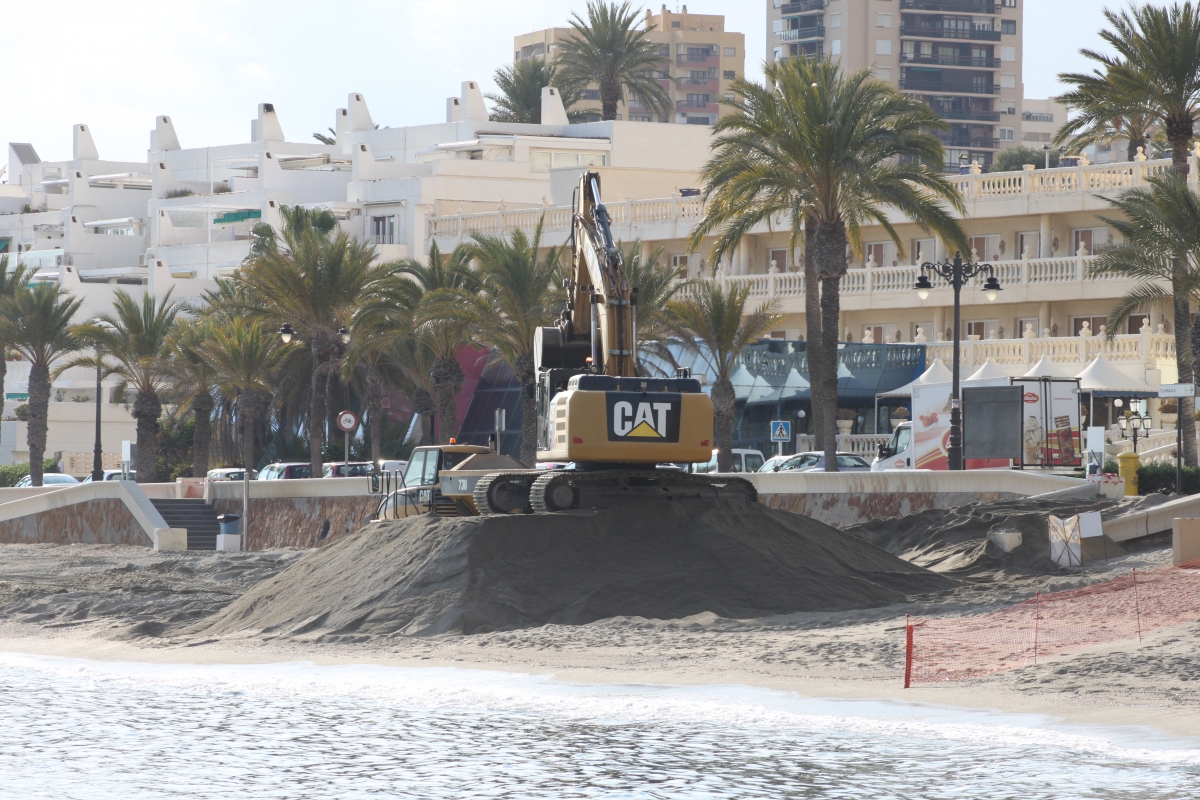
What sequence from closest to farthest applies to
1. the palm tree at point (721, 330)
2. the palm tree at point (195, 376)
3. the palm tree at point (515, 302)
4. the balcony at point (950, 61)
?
the palm tree at point (515, 302) < the palm tree at point (721, 330) < the palm tree at point (195, 376) < the balcony at point (950, 61)

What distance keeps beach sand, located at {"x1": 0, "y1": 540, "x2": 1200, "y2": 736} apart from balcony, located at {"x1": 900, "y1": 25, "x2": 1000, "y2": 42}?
111 m

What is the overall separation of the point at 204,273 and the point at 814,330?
49.9m

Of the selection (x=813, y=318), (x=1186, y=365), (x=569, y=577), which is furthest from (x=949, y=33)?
(x=569, y=577)

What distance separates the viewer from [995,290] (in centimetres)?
3872

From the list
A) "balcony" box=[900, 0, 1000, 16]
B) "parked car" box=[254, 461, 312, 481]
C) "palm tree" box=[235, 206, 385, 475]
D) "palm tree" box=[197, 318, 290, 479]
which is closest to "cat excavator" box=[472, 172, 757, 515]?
"palm tree" box=[235, 206, 385, 475]

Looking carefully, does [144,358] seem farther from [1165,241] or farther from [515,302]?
[1165,241]

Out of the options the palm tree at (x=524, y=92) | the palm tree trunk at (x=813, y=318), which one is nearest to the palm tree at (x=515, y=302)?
the palm tree trunk at (x=813, y=318)

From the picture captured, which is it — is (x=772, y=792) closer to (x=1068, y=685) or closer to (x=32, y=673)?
(x=1068, y=685)

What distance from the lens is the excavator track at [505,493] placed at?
2553 centimetres

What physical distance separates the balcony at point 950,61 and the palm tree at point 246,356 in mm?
89878

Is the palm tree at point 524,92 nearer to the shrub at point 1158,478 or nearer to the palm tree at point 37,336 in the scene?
the palm tree at point 37,336

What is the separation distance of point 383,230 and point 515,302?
117 ft

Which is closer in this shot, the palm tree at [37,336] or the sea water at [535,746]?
the sea water at [535,746]

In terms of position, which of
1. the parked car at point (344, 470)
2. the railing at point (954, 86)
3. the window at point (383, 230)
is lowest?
the parked car at point (344, 470)
